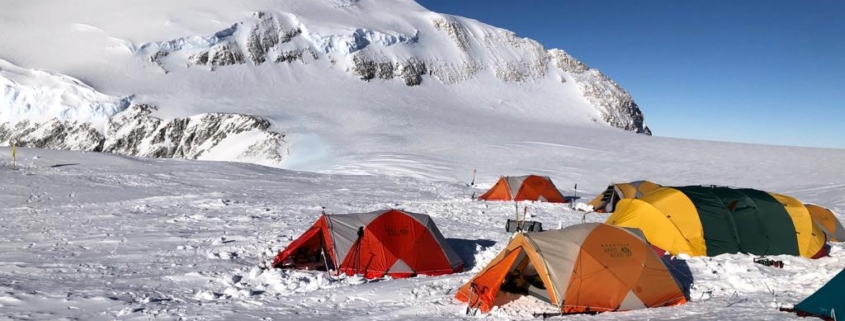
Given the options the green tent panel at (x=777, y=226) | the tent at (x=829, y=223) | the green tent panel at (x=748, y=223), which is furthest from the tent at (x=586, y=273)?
the tent at (x=829, y=223)

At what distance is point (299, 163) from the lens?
46.1 m

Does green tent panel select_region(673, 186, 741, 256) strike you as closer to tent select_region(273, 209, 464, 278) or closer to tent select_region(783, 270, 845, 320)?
tent select_region(783, 270, 845, 320)

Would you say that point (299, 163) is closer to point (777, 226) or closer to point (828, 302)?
point (777, 226)

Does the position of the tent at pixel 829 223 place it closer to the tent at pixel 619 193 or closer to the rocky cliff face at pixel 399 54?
the tent at pixel 619 193

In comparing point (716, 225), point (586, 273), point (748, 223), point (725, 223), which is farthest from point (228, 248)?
point (748, 223)

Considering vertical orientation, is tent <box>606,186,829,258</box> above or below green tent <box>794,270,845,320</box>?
above

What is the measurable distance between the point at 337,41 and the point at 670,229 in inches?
3276

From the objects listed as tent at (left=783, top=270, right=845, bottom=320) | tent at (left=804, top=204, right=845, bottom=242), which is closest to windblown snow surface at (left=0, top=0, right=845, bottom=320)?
tent at (left=783, top=270, right=845, bottom=320)

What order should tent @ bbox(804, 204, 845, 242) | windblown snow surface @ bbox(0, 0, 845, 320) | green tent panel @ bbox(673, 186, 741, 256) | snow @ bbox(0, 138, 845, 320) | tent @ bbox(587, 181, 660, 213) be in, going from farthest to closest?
tent @ bbox(587, 181, 660, 213)
tent @ bbox(804, 204, 845, 242)
green tent panel @ bbox(673, 186, 741, 256)
windblown snow surface @ bbox(0, 0, 845, 320)
snow @ bbox(0, 138, 845, 320)

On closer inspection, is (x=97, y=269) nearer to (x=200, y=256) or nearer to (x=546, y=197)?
(x=200, y=256)

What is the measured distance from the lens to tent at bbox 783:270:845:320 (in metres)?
7.68

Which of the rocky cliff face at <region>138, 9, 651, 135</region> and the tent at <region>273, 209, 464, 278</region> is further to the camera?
the rocky cliff face at <region>138, 9, 651, 135</region>

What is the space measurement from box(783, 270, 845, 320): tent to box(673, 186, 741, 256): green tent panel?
4.99 metres

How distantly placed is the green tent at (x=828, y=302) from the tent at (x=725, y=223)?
4.93 metres
